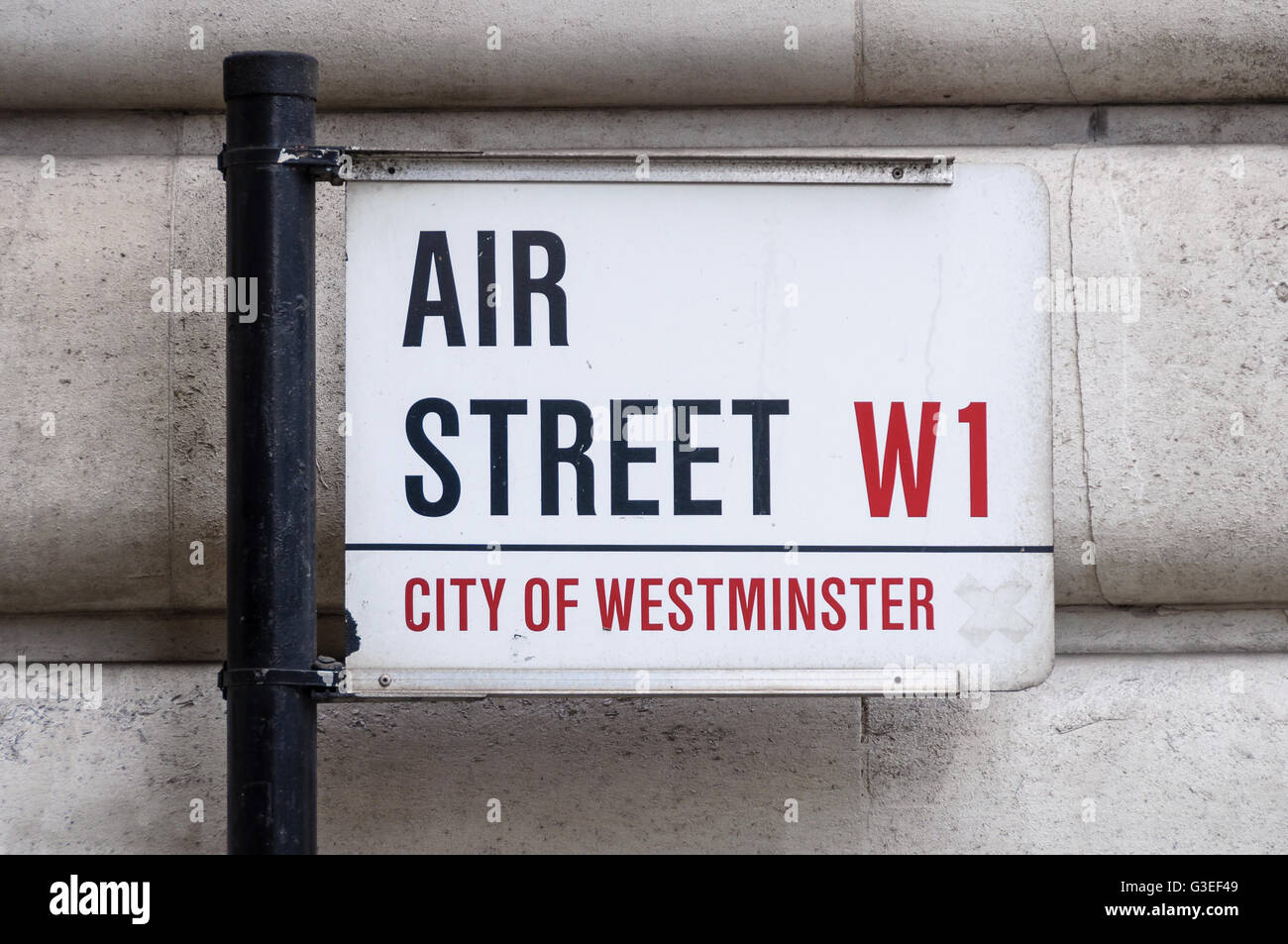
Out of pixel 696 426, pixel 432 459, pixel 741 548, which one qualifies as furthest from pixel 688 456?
pixel 432 459

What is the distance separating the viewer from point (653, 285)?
77.1 inches

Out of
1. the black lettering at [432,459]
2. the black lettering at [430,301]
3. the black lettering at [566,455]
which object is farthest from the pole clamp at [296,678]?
the black lettering at [430,301]

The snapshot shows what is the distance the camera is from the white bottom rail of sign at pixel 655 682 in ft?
6.24

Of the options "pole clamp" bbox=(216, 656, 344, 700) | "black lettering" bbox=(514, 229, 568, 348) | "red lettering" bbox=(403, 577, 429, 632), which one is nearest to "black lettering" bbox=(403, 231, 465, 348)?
"black lettering" bbox=(514, 229, 568, 348)

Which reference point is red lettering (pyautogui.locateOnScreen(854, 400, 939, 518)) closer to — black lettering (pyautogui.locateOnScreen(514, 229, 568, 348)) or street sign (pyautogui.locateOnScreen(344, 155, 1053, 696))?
street sign (pyautogui.locateOnScreen(344, 155, 1053, 696))

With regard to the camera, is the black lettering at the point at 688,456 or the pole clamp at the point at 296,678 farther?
the black lettering at the point at 688,456

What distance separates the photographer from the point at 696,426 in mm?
1946

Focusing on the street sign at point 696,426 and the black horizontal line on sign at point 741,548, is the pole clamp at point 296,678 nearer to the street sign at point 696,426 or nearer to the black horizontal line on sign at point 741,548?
the street sign at point 696,426

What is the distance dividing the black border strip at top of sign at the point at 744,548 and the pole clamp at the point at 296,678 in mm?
208

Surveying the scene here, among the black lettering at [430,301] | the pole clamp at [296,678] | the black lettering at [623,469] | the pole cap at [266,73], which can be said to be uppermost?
the pole cap at [266,73]

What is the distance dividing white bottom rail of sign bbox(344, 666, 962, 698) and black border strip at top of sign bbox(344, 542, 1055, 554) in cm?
20

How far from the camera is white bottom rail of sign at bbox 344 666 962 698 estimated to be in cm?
190

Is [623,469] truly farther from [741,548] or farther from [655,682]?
[655,682]

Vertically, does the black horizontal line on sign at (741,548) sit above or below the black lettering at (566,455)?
below
